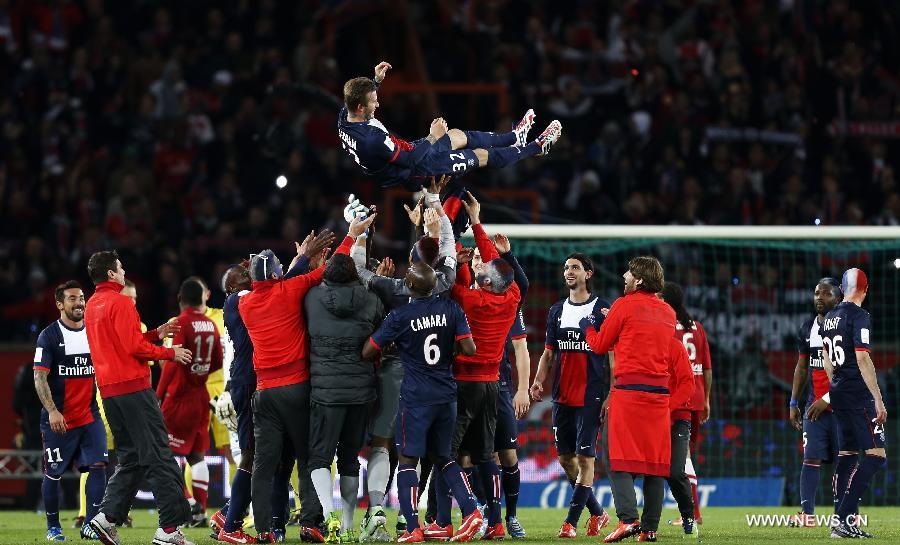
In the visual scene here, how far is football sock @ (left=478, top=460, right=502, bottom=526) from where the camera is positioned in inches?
461

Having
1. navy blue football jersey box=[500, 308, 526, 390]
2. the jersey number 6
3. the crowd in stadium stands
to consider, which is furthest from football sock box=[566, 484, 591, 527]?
the crowd in stadium stands

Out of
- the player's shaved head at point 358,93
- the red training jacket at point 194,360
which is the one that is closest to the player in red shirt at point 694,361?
the player's shaved head at point 358,93

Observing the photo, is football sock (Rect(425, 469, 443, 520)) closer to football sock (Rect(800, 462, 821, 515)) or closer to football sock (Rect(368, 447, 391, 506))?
football sock (Rect(368, 447, 391, 506))

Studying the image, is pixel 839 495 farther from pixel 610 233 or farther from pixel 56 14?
pixel 56 14

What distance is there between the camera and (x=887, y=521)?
46.3 feet

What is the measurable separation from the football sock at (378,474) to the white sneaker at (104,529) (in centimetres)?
195

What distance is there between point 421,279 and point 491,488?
1.81 meters

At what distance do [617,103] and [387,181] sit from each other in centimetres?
1095

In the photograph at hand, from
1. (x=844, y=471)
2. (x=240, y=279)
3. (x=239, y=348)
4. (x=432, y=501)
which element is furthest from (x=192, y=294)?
(x=844, y=471)

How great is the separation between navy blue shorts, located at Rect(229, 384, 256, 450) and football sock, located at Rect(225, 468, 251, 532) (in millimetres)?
229

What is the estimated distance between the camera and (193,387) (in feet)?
46.1

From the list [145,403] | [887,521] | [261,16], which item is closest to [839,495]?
[887,521]

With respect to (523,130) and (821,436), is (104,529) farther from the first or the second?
(821,436)

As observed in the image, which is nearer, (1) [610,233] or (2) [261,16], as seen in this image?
(1) [610,233]
